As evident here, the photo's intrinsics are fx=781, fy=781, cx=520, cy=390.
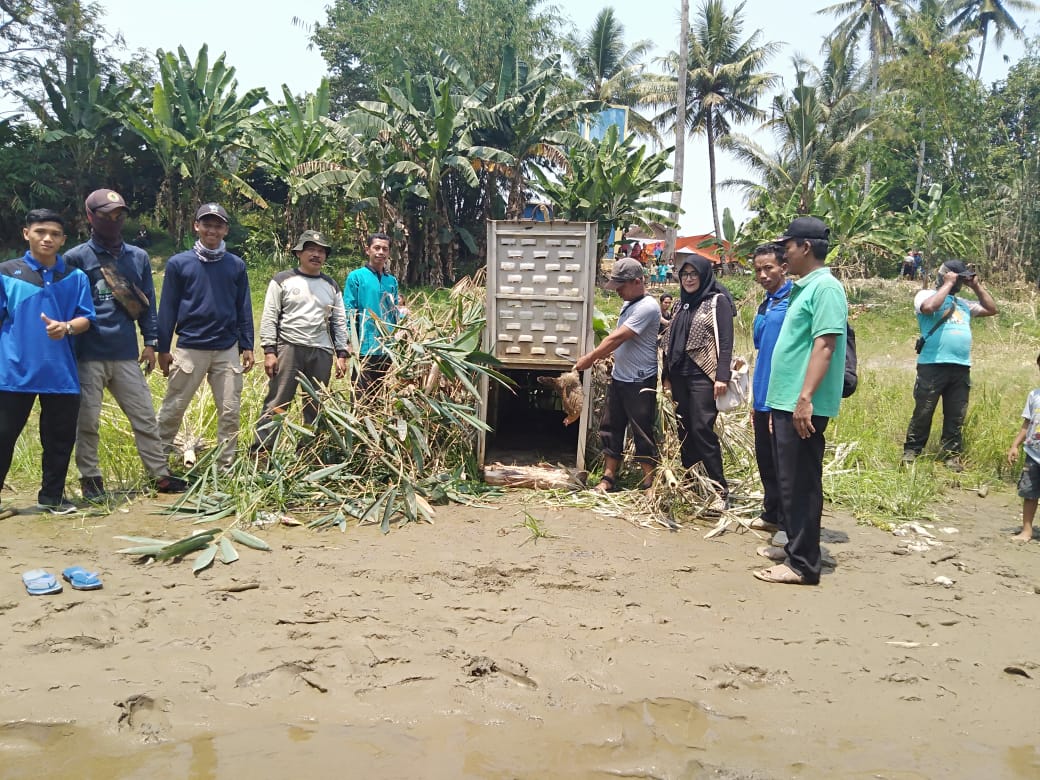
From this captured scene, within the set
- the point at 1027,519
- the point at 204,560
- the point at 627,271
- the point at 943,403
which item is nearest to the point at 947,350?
the point at 943,403

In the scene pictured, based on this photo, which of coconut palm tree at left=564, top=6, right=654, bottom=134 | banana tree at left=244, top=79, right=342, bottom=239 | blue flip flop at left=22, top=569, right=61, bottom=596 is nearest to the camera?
blue flip flop at left=22, top=569, right=61, bottom=596

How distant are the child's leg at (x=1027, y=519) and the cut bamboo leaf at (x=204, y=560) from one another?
483 centimetres

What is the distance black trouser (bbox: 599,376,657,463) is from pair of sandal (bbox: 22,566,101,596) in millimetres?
3288

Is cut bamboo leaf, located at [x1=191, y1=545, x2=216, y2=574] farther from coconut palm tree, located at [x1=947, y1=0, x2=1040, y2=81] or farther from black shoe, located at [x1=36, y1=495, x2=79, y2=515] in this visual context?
coconut palm tree, located at [x1=947, y1=0, x2=1040, y2=81]

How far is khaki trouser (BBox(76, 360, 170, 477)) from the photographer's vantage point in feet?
16.1

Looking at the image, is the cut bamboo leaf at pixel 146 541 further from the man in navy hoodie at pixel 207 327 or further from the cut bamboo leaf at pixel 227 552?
the man in navy hoodie at pixel 207 327

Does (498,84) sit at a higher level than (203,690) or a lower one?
higher

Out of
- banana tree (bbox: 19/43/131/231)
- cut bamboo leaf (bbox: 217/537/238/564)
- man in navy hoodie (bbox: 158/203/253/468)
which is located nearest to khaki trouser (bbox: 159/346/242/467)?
man in navy hoodie (bbox: 158/203/253/468)

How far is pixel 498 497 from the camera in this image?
18.1 ft

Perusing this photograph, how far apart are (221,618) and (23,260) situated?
2596 mm

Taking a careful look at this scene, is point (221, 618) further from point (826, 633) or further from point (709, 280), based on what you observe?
point (709, 280)

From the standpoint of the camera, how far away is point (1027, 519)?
4930 millimetres

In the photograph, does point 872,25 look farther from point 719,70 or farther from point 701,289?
point 701,289

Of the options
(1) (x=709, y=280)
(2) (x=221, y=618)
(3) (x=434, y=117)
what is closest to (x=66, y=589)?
(2) (x=221, y=618)
